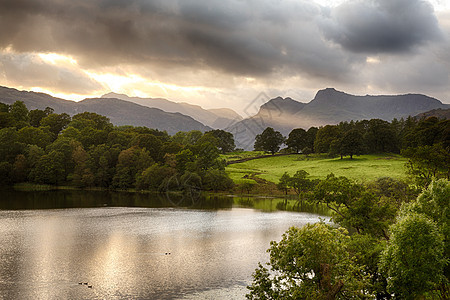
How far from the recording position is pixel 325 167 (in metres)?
104

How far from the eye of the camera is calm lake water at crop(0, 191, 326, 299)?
25.3 metres

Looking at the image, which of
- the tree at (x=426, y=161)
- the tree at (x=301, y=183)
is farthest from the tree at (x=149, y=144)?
the tree at (x=426, y=161)

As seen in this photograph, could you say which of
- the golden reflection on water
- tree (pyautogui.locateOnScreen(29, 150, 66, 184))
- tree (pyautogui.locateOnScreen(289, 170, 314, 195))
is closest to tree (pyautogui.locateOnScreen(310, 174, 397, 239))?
the golden reflection on water

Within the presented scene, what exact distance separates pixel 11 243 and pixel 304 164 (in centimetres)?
9284

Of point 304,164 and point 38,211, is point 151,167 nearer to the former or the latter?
point 38,211

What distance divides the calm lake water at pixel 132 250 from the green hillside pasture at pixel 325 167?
30.4 m

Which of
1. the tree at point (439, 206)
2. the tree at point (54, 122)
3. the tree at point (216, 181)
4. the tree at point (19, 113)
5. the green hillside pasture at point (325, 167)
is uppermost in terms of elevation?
the tree at point (19, 113)

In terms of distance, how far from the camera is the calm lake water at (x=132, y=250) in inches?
995

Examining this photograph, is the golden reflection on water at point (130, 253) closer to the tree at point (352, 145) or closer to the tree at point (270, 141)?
the tree at point (352, 145)

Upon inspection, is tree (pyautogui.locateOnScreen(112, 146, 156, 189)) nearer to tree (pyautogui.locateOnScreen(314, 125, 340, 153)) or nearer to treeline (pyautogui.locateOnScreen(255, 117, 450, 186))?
treeline (pyautogui.locateOnScreen(255, 117, 450, 186))

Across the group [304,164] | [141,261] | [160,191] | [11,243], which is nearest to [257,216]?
[141,261]

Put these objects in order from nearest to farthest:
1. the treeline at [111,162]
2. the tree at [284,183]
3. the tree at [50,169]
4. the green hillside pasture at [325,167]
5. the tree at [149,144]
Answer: the tree at [284,183] → the green hillside pasture at [325,167] → the treeline at [111,162] → the tree at [50,169] → the tree at [149,144]

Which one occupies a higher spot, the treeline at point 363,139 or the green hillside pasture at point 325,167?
the treeline at point 363,139

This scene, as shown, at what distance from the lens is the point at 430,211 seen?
21.5 m
